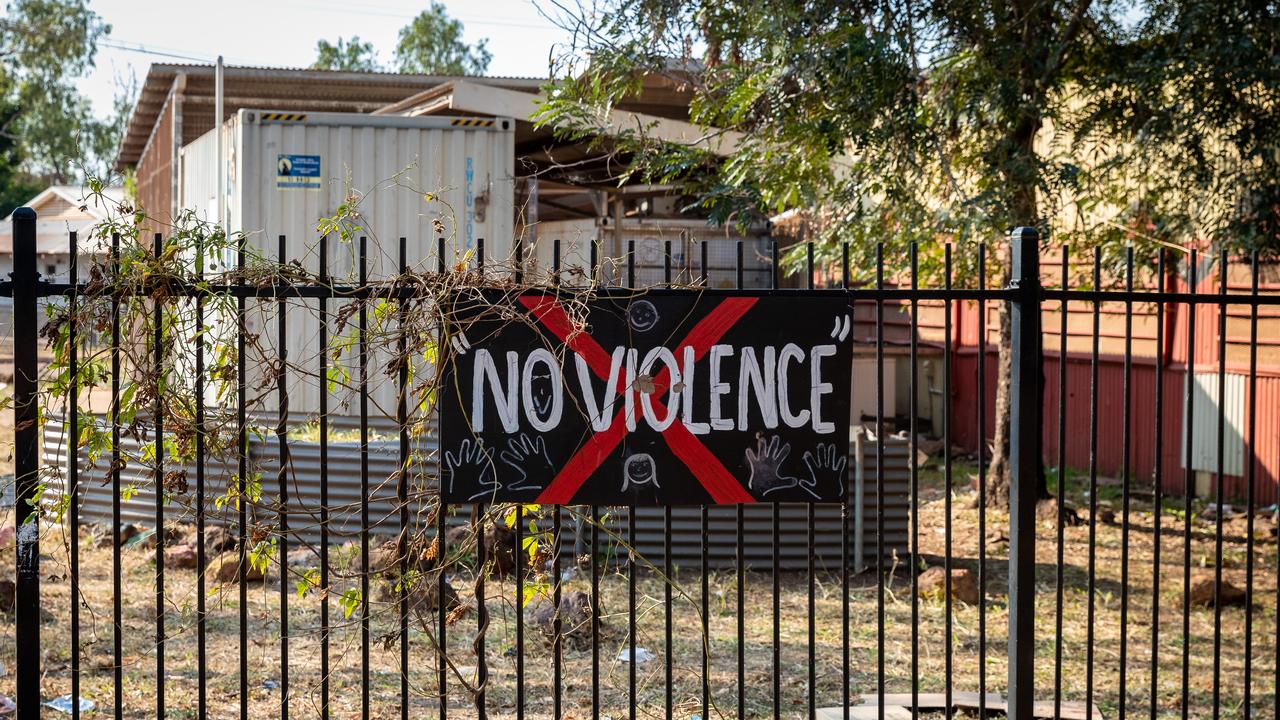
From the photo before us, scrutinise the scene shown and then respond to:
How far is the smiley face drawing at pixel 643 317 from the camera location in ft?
Answer: 13.0

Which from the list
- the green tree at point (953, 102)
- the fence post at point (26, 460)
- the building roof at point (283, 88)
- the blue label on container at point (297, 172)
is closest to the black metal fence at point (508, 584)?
the fence post at point (26, 460)

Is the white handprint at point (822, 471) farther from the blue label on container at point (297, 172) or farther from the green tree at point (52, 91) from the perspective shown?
the green tree at point (52, 91)

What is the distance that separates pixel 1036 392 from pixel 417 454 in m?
2.17

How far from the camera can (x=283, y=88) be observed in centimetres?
1595

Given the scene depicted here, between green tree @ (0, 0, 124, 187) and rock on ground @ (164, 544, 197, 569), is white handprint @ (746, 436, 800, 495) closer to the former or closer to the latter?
rock on ground @ (164, 544, 197, 569)

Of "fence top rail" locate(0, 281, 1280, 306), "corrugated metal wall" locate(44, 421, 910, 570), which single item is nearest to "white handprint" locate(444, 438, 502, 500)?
"fence top rail" locate(0, 281, 1280, 306)

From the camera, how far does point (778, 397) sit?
4055 mm

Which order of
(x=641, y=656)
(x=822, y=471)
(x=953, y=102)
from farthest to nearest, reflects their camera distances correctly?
(x=953, y=102)
(x=641, y=656)
(x=822, y=471)

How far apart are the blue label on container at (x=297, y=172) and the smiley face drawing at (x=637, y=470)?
6.55 meters

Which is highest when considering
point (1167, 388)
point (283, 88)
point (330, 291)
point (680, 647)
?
point (283, 88)

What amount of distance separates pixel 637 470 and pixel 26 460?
6.38 feet

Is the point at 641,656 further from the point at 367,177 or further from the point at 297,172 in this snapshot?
the point at 297,172

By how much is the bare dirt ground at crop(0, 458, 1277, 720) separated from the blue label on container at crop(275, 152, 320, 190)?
9.95ft

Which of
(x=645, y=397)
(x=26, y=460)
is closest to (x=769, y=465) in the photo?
(x=645, y=397)
